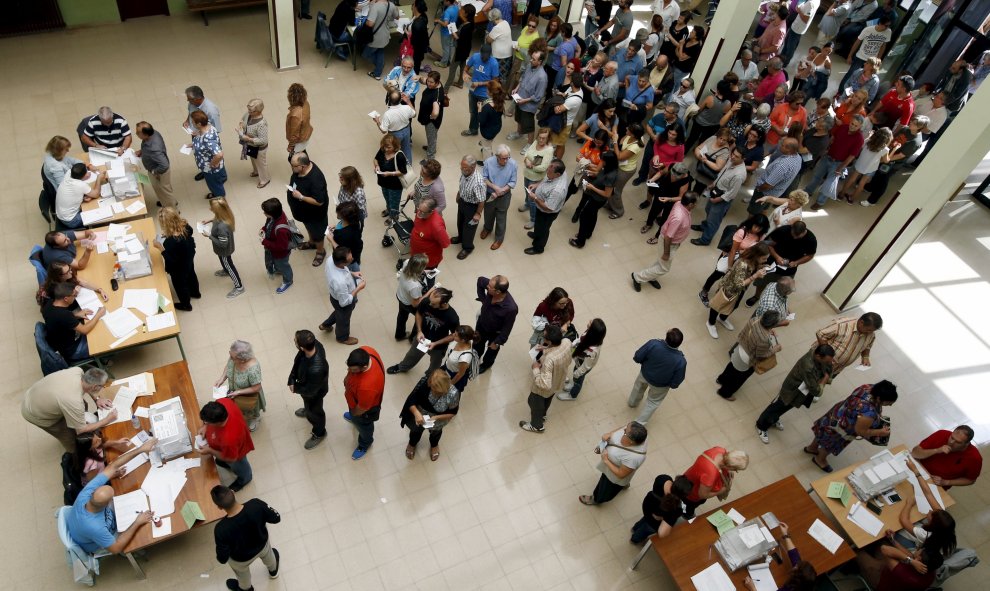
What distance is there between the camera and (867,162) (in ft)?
31.7

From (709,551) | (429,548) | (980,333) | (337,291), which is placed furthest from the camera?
(980,333)

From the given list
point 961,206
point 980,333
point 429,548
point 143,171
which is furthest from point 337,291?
point 961,206

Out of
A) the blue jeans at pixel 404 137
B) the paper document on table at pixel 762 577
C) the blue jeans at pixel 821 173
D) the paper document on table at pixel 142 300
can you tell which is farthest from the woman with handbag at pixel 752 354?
the paper document on table at pixel 142 300

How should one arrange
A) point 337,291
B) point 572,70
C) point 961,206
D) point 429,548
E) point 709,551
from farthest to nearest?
point 961,206, point 572,70, point 337,291, point 429,548, point 709,551

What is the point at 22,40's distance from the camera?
10.7 m

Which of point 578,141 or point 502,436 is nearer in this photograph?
point 502,436

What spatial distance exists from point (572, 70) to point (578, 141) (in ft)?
3.54

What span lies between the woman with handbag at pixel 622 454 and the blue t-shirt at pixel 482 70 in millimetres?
5978

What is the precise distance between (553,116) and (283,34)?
455cm

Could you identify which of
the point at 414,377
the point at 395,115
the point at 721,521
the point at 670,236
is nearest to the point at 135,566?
the point at 414,377

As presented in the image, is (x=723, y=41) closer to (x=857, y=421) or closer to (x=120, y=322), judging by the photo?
(x=857, y=421)

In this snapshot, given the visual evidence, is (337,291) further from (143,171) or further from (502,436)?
(143,171)

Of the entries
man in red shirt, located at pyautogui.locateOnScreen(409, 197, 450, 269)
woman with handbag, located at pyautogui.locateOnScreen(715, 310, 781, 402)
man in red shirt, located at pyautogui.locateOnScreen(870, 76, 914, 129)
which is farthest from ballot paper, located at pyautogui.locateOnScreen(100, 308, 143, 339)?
man in red shirt, located at pyautogui.locateOnScreen(870, 76, 914, 129)

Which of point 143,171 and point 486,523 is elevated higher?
point 143,171
